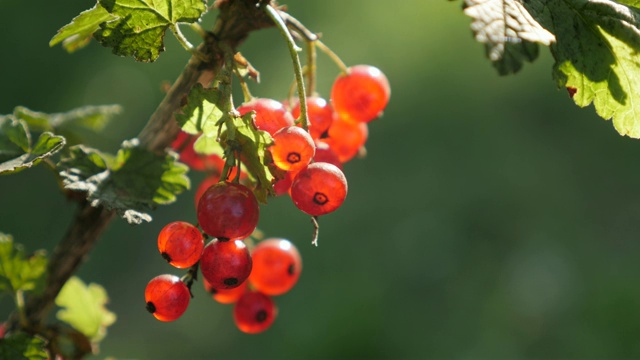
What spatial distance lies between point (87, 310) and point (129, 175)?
1.25 ft

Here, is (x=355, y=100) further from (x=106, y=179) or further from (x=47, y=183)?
(x=47, y=183)

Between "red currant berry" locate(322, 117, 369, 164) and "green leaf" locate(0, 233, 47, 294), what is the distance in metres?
0.40

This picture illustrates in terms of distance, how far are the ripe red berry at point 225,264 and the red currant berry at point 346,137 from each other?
0.26 m

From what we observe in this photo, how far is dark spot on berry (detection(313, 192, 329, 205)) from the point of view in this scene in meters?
0.76

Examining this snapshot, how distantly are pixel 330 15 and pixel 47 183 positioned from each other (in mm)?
2156

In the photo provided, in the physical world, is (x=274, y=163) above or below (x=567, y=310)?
above

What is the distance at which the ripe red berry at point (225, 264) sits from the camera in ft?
2.58

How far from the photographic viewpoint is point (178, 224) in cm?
83

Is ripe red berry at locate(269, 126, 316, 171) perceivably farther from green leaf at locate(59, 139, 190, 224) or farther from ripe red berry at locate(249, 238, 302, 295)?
ripe red berry at locate(249, 238, 302, 295)

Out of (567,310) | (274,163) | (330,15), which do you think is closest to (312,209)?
(274,163)

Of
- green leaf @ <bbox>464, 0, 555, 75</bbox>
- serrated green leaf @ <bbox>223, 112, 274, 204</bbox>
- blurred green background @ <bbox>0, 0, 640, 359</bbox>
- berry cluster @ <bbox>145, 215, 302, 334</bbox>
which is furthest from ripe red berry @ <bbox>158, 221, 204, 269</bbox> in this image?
blurred green background @ <bbox>0, 0, 640, 359</bbox>

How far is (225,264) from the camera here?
2.58 feet

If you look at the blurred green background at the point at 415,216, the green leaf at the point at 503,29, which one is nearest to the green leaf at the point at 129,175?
the green leaf at the point at 503,29

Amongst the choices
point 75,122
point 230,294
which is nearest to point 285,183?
point 230,294
